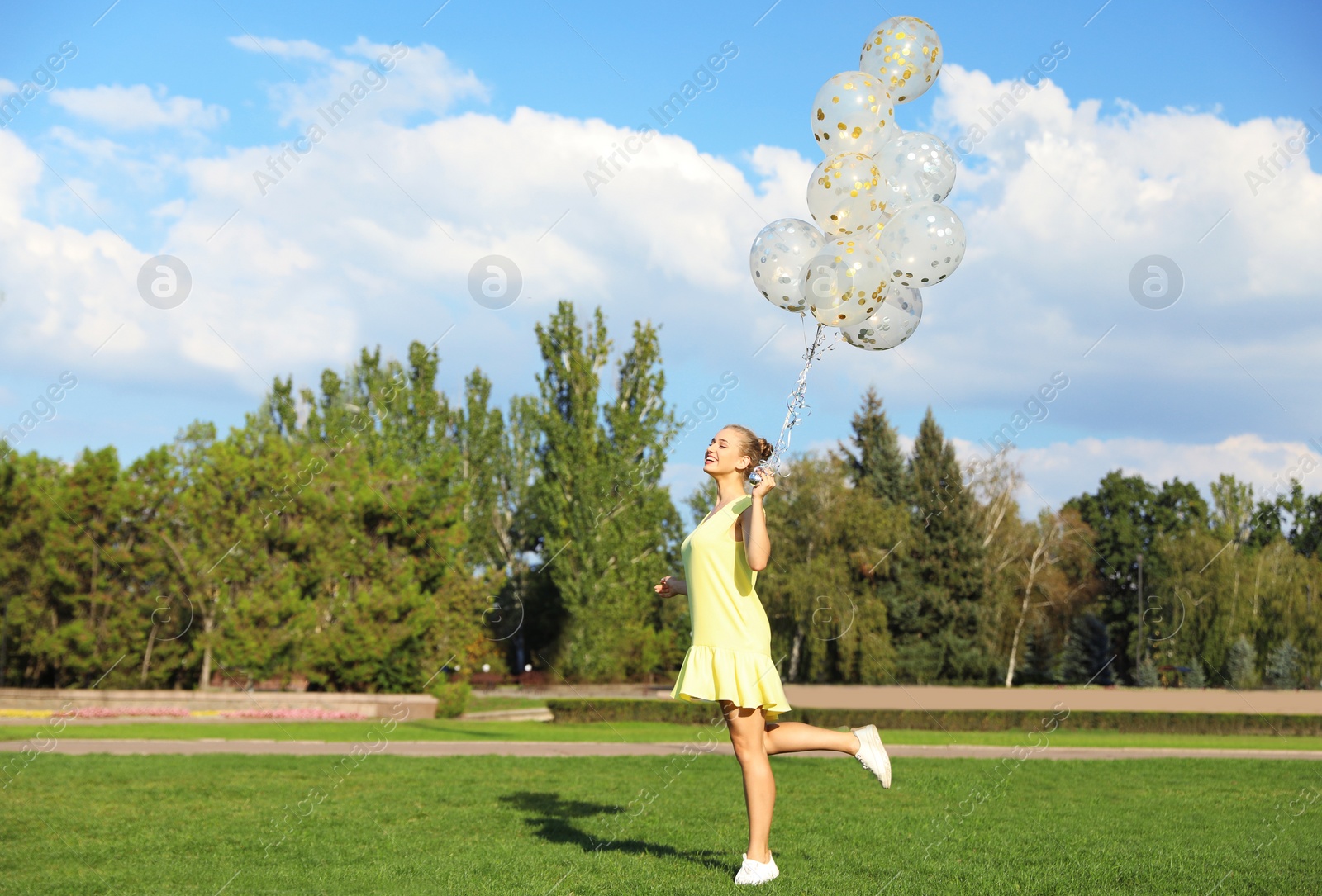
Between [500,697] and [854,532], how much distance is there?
51.8ft

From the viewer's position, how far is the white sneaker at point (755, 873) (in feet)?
16.6

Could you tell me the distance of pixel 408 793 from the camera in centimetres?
889

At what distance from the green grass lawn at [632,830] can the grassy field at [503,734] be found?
264 inches

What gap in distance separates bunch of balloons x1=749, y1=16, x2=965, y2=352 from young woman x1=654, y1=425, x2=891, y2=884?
1995 mm

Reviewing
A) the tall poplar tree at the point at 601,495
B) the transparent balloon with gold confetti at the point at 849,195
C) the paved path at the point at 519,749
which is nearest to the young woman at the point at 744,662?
the transparent balloon with gold confetti at the point at 849,195

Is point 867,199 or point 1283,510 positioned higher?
point 1283,510

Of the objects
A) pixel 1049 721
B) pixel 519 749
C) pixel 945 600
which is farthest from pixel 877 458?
pixel 519 749

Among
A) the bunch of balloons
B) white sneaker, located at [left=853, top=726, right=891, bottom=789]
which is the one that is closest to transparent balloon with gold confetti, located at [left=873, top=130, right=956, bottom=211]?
the bunch of balloons

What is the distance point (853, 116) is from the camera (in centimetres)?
723

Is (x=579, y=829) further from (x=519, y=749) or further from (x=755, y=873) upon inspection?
(x=519, y=749)

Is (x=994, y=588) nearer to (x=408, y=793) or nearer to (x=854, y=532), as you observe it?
(x=854, y=532)

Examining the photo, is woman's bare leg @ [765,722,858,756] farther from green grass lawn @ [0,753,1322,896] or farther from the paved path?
the paved path

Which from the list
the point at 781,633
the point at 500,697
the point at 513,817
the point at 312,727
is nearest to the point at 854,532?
the point at 781,633

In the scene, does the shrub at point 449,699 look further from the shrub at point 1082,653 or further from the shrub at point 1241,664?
the shrub at point 1082,653
